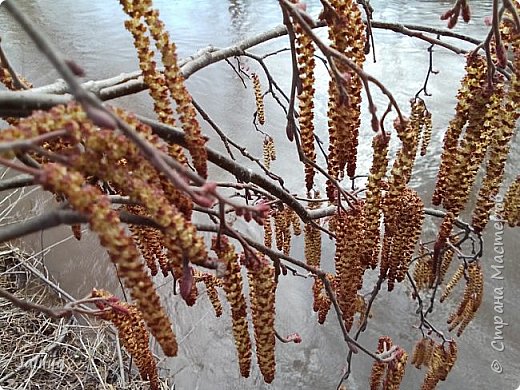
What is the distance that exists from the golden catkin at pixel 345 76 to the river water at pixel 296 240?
0.85 metres

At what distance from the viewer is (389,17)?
248cm

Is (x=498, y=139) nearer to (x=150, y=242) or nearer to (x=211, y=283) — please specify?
(x=150, y=242)

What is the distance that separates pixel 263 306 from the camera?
1.29 ft

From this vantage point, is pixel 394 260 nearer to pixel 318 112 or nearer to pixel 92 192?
pixel 92 192

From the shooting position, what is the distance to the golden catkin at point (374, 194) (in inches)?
15.3

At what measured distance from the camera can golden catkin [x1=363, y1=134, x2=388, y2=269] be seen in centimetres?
39

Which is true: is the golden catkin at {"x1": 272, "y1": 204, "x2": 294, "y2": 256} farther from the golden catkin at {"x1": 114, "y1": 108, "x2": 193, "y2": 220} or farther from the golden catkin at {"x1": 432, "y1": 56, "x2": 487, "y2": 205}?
the golden catkin at {"x1": 114, "y1": 108, "x2": 193, "y2": 220}

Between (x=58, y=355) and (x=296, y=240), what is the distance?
25.2 inches

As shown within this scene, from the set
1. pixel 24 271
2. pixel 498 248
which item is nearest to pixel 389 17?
pixel 498 248

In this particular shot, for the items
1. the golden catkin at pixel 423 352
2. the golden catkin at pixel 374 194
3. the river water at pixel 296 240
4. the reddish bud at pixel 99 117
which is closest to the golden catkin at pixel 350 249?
the golden catkin at pixel 374 194

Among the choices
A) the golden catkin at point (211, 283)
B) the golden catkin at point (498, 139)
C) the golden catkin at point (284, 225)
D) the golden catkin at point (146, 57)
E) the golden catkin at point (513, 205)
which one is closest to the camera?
the golden catkin at point (146, 57)

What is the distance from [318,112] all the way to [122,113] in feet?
5.47

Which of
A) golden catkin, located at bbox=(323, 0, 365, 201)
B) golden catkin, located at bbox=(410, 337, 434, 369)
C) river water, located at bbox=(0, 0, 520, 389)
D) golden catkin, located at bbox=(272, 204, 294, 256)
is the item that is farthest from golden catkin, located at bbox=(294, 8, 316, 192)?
river water, located at bbox=(0, 0, 520, 389)

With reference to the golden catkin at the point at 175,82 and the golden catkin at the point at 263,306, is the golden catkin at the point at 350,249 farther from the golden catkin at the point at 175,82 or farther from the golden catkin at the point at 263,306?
the golden catkin at the point at 175,82
